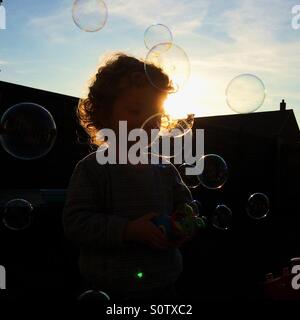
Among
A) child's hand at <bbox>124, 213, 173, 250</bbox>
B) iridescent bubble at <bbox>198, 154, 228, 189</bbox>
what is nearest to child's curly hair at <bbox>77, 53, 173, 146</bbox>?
child's hand at <bbox>124, 213, 173, 250</bbox>

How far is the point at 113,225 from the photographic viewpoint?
1919 millimetres

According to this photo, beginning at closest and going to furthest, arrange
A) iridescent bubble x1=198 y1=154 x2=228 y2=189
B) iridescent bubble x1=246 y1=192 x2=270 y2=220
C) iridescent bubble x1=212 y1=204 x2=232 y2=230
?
iridescent bubble x1=198 y1=154 x2=228 y2=189, iridescent bubble x1=212 y1=204 x2=232 y2=230, iridescent bubble x1=246 y1=192 x2=270 y2=220

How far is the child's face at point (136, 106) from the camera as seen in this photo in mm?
2123

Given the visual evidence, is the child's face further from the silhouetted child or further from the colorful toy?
the colorful toy

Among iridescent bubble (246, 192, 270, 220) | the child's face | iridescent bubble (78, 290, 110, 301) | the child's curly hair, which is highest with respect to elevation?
iridescent bubble (246, 192, 270, 220)

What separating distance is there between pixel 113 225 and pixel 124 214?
0.14 meters

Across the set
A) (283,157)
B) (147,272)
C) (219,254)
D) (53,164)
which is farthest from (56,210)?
(283,157)

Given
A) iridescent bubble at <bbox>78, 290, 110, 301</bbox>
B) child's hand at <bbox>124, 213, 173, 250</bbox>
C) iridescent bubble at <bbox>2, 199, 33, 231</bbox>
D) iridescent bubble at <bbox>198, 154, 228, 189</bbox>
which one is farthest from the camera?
iridescent bubble at <bbox>198, 154, 228, 189</bbox>

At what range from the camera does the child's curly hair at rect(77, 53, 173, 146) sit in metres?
2.26

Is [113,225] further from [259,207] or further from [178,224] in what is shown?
[259,207]

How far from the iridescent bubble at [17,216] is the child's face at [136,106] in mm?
3293

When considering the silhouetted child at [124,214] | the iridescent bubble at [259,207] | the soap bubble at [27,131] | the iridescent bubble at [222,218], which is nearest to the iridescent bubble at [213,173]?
the iridescent bubble at [222,218]

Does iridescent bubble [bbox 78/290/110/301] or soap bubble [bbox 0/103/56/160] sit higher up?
soap bubble [bbox 0/103/56/160]

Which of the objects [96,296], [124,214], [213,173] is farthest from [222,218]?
[124,214]
